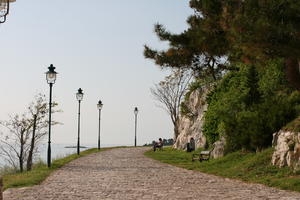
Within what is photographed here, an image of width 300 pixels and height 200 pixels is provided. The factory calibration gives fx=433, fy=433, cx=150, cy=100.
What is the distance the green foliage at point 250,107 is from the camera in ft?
59.8

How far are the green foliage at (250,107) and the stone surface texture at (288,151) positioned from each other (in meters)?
2.34

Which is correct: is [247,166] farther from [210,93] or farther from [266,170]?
[210,93]

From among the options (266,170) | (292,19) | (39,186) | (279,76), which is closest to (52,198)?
(39,186)

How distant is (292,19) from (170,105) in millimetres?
33350

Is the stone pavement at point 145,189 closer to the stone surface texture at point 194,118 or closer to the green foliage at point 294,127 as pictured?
the green foliage at point 294,127

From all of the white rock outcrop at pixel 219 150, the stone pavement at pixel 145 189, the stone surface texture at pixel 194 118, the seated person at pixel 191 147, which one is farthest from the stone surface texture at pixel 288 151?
the stone surface texture at pixel 194 118

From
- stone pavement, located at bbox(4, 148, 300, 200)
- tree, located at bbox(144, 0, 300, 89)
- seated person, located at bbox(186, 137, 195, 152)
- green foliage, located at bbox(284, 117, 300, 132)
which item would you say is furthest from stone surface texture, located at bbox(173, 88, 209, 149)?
stone pavement, located at bbox(4, 148, 300, 200)

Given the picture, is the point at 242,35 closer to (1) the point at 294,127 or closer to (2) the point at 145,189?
(1) the point at 294,127

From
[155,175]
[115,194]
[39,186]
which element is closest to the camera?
[115,194]

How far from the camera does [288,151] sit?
48.3ft

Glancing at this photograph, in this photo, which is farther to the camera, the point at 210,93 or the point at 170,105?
the point at 170,105

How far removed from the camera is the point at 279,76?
2256 cm

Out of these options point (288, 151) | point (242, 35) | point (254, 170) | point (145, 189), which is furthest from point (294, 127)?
point (145, 189)

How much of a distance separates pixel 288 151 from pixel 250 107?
720 cm
